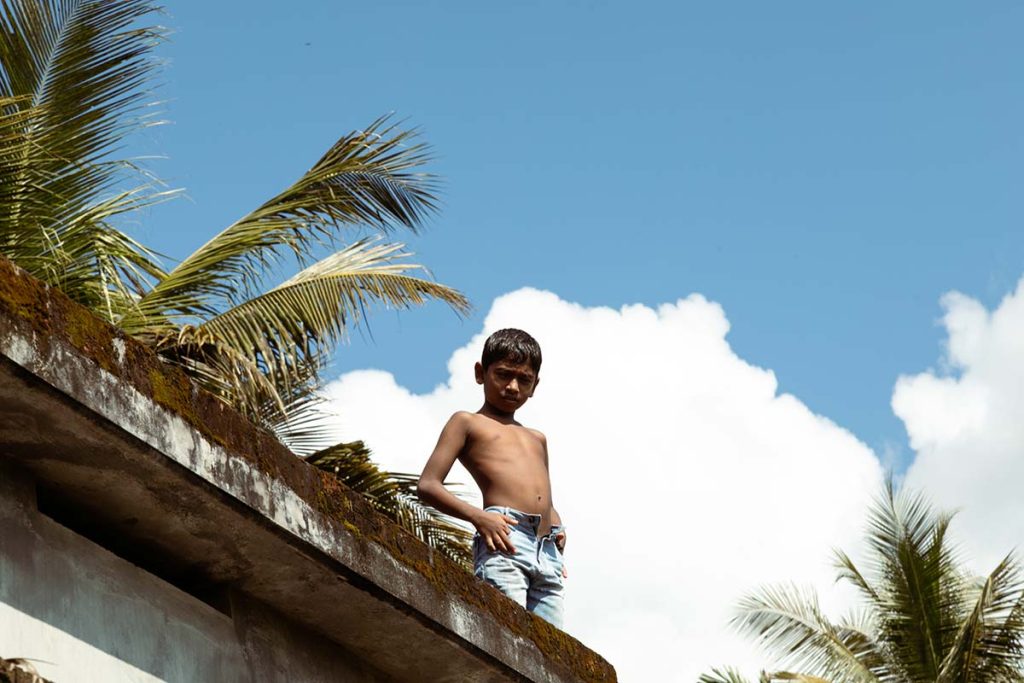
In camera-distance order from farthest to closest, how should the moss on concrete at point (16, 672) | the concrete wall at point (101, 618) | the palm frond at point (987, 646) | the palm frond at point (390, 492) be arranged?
the palm frond at point (987, 646) → the palm frond at point (390, 492) → the concrete wall at point (101, 618) → the moss on concrete at point (16, 672)

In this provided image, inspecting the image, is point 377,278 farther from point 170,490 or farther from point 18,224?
point 170,490

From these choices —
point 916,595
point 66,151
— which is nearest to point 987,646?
point 916,595

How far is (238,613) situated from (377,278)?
802 cm

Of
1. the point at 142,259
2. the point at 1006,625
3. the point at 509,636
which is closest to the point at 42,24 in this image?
the point at 142,259

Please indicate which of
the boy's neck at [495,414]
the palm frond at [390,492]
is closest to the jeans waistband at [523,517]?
the boy's neck at [495,414]

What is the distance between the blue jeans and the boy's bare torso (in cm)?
6

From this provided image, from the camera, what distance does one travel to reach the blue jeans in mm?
5570

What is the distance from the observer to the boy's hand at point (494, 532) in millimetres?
5559

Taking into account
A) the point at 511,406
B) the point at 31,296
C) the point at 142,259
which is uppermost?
the point at 142,259

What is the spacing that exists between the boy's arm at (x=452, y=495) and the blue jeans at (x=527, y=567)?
5 centimetres

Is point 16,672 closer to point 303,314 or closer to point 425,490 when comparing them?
point 425,490

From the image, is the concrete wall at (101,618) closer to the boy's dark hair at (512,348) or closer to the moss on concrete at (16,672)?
the moss on concrete at (16,672)

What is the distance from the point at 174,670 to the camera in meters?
3.99

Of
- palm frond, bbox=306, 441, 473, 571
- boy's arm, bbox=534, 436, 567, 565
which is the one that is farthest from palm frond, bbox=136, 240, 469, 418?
boy's arm, bbox=534, 436, 567, 565
